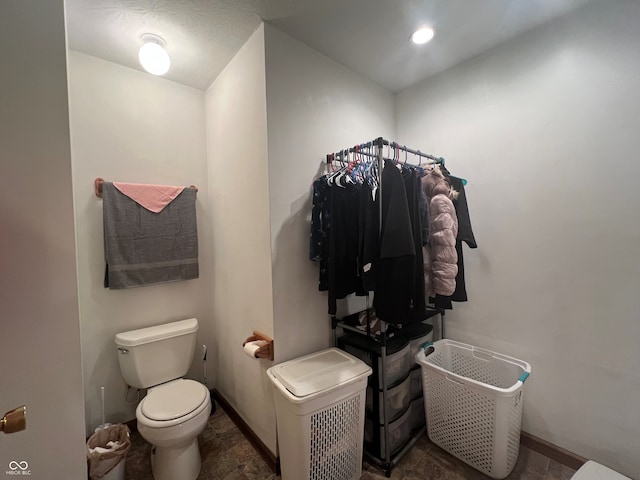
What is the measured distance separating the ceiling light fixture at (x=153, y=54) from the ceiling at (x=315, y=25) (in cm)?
5

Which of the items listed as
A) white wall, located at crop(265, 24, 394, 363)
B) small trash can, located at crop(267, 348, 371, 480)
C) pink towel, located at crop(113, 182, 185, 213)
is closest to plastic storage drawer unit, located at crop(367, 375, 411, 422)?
small trash can, located at crop(267, 348, 371, 480)

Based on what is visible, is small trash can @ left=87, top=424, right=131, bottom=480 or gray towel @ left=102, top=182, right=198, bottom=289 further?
gray towel @ left=102, top=182, right=198, bottom=289

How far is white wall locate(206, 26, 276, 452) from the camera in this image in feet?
5.10

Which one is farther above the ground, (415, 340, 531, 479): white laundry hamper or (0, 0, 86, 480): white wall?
(0, 0, 86, 480): white wall

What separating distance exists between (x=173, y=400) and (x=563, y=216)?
2.54 m

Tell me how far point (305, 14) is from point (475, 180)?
1513 millimetres

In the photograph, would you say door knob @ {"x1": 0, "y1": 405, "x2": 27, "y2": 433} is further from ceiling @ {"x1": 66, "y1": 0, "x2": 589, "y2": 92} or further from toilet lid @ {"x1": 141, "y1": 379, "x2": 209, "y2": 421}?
ceiling @ {"x1": 66, "y1": 0, "x2": 589, "y2": 92}

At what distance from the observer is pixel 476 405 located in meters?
1.47

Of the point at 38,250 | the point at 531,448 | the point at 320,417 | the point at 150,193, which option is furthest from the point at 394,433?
the point at 150,193

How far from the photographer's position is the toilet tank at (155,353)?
1709 mm

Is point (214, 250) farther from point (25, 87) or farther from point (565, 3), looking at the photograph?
point (565, 3)

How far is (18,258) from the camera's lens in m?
0.88

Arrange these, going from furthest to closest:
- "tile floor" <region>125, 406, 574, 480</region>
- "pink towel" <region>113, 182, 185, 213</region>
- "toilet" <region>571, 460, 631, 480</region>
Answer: "pink towel" <region>113, 182, 185, 213</region>, "tile floor" <region>125, 406, 574, 480</region>, "toilet" <region>571, 460, 631, 480</region>

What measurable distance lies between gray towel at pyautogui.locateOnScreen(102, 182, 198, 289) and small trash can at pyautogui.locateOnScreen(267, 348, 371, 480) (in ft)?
3.74
